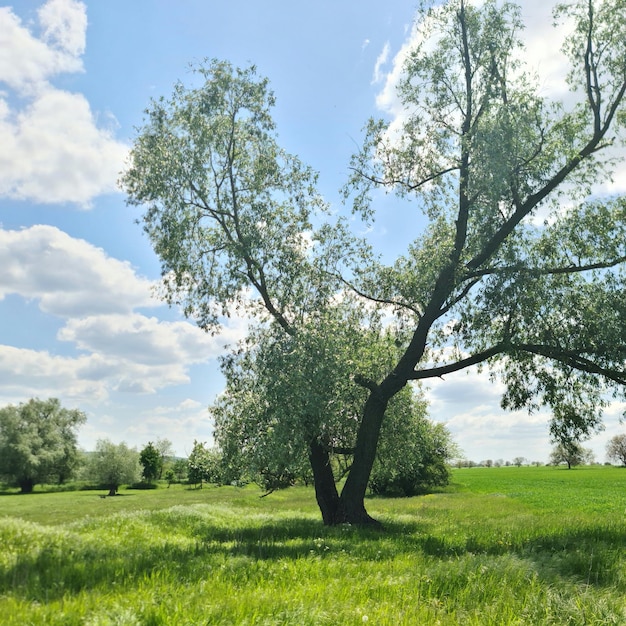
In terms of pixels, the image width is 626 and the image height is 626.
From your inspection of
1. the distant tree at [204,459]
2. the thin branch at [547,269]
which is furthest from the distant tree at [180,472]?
the thin branch at [547,269]

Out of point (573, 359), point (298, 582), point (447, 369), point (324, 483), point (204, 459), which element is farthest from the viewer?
point (204, 459)

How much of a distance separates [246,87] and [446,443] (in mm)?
53453

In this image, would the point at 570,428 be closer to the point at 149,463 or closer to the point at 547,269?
the point at 547,269

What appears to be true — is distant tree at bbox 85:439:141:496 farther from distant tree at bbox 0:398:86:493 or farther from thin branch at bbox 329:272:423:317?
thin branch at bbox 329:272:423:317

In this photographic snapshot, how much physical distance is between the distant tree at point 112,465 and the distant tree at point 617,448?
147 m

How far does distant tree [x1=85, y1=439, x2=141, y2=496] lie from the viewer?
95562 millimetres

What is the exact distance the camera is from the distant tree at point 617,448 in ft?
550

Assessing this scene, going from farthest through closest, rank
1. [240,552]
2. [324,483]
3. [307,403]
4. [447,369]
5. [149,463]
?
[149,463] < [324,483] < [447,369] < [307,403] < [240,552]

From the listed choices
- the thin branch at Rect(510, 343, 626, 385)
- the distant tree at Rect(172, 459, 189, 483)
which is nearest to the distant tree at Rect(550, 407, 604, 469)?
the thin branch at Rect(510, 343, 626, 385)

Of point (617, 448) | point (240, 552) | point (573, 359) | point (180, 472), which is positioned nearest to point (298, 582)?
point (240, 552)

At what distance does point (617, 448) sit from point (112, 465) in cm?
15448

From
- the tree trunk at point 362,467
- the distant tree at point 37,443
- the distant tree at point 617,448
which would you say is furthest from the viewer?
the distant tree at point 617,448

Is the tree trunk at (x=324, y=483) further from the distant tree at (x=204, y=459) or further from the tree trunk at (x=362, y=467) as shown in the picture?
the distant tree at (x=204, y=459)

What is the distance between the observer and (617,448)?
560 feet
